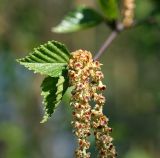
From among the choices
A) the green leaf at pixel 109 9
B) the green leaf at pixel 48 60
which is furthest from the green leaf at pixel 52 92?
the green leaf at pixel 109 9

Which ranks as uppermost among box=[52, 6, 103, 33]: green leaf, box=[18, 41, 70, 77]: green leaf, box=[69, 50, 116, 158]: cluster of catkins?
box=[52, 6, 103, 33]: green leaf

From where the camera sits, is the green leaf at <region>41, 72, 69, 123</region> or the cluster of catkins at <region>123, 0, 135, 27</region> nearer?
the green leaf at <region>41, 72, 69, 123</region>

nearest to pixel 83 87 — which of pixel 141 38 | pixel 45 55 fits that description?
pixel 45 55

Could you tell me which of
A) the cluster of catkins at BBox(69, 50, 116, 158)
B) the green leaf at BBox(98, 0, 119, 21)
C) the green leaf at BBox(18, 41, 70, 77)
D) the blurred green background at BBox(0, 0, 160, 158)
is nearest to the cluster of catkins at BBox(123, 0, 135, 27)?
the green leaf at BBox(98, 0, 119, 21)

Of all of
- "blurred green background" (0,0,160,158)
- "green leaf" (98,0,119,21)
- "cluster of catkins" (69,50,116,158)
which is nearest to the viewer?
"cluster of catkins" (69,50,116,158)

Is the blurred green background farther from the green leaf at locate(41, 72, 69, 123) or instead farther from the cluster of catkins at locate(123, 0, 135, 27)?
the green leaf at locate(41, 72, 69, 123)

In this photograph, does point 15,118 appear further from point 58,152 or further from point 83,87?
point 83,87
